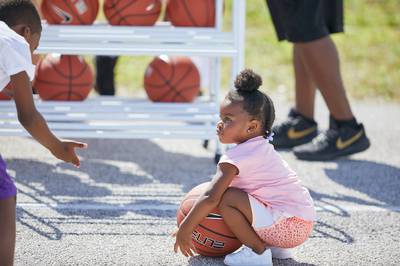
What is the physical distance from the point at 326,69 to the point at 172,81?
1.13 metres

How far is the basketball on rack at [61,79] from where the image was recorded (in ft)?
18.4

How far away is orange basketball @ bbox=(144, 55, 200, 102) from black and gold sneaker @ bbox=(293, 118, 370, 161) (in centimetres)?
93

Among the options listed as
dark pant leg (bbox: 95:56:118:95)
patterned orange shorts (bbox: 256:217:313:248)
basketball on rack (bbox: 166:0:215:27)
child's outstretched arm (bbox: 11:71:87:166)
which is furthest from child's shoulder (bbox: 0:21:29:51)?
dark pant leg (bbox: 95:56:118:95)

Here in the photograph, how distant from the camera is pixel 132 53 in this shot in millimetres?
5281

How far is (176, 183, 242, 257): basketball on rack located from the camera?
3729 mm

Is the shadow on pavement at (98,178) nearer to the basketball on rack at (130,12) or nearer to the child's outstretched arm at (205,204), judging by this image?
the child's outstretched arm at (205,204)

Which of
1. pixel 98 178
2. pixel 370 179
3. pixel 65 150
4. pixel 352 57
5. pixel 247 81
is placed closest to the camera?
pixel 65 150

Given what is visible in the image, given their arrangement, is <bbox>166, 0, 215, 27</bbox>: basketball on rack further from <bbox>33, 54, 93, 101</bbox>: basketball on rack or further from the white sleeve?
the white sleeve

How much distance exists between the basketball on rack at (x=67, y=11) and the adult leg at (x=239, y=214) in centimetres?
240

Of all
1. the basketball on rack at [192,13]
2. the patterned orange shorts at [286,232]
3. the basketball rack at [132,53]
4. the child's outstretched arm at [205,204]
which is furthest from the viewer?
the basketball on rack at [192,13]

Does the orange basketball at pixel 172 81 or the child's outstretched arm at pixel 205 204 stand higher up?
the child's outstretched arm at pixel 205 204

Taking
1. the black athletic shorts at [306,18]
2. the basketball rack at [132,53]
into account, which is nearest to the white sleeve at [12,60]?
the basketball rack at [132,53]

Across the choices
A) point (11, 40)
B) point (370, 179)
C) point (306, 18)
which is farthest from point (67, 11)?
point (370, 179)

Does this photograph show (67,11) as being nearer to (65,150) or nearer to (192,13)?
(192,13)
